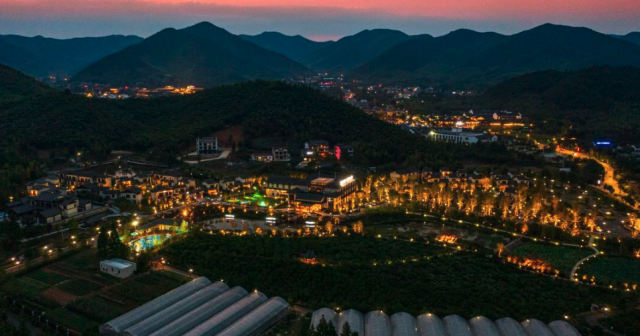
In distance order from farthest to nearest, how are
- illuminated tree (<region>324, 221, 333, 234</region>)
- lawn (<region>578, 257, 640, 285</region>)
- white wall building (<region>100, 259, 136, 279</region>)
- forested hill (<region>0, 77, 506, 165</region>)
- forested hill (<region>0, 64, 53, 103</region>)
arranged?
1. forested hill (<region>0, 64, 53, 103</region>)
2. forested hill (<region>0, 77, 506, 165</region>)
3. illuminated tree (<region>324, 221, 333, 234</region>)
4. lawn (<region>578, 257, 640, 285</region>)
5. white wall building (<region>100, 259, 136, 279</region>)

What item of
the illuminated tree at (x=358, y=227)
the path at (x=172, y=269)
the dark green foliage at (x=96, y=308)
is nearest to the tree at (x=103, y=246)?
the path at (x=172, y=269)

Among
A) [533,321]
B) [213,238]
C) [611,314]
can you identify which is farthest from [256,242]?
[611,314]

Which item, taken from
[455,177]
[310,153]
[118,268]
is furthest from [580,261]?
[310,153]

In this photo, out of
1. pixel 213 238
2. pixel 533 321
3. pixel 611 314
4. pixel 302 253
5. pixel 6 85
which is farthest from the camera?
pixel 6 85

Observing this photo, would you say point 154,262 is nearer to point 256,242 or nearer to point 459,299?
point 256,242

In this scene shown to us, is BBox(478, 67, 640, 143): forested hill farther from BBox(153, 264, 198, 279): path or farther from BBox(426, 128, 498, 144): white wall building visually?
BBox(153, 264, 198, 279): path

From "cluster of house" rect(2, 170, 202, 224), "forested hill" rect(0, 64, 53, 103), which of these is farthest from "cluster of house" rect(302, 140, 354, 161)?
"forested hill" rect(0, 64, 53, 103)

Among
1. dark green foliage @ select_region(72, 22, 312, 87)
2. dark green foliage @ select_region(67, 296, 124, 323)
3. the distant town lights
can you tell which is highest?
dark green foliage @ select_region(72, 22, 312, 87)
